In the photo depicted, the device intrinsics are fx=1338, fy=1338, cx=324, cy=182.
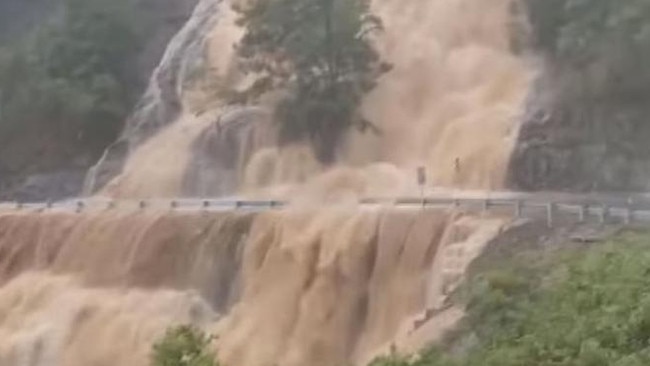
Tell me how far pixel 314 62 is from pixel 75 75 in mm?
12887

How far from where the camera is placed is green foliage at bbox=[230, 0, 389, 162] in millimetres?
39062

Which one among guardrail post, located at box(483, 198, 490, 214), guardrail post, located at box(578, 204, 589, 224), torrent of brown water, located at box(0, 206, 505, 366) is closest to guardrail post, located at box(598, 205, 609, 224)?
guardrail post, located at box(578, 204, 589, 224)

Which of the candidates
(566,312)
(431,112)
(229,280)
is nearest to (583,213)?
(566,312)

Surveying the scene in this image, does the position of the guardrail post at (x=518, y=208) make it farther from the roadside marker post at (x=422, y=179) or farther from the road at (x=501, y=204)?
the roadside marker post at (x=422, y=179)

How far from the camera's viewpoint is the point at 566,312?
17.4m

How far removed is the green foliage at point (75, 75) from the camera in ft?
159

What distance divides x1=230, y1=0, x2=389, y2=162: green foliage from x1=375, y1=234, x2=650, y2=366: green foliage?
1850 cm

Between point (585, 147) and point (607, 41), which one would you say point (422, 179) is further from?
point (607, 41)

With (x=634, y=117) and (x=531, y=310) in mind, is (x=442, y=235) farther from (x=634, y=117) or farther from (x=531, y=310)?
(x=634, y=117)

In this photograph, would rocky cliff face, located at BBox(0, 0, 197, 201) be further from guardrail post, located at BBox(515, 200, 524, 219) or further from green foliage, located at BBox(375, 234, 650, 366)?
green foliage, located at BBox(375, 234, 650, 366)

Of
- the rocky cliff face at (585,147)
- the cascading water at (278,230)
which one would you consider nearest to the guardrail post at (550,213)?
the cascading water at (278,230)

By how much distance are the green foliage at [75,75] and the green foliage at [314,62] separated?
8.91 meters

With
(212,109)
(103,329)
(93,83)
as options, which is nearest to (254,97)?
(212,109)

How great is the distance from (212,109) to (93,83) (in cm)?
816
